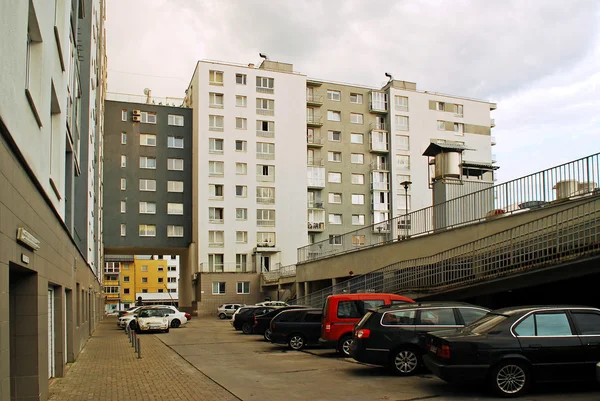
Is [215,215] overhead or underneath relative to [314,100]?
underneath

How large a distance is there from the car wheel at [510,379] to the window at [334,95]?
59.9m

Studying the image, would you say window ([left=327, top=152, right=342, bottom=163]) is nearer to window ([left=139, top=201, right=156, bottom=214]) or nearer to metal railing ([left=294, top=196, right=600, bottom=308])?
window ([left=139, top=201, right=156, bottom=214])

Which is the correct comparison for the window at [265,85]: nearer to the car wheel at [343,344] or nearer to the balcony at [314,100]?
the balcony at [314,100]

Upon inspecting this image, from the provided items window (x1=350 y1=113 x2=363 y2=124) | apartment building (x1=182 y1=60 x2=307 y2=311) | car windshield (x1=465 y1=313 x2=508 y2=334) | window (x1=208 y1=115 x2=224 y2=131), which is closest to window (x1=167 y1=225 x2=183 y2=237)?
apartment building (x1=182 y1=60 x2=307 y2=311)

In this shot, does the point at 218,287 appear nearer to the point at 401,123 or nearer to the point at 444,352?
the point at 401,123

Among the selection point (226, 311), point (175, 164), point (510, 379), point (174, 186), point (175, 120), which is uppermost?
point (175, 120)

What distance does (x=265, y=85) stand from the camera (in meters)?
64.2

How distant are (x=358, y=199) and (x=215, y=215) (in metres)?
A: 16.9

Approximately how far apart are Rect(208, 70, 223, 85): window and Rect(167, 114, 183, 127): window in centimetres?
535

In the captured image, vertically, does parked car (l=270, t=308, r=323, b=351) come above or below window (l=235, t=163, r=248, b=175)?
below

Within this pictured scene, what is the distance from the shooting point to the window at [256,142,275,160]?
208 feet

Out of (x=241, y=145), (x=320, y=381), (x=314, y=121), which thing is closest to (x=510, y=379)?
(x=320, y=381)

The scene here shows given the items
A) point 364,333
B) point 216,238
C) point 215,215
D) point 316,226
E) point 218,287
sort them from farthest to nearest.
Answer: point 316,226, point 215,215, point 216,238, point 218,287, point 364,333

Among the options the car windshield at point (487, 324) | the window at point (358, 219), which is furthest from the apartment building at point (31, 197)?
the window at point (358, 219)
